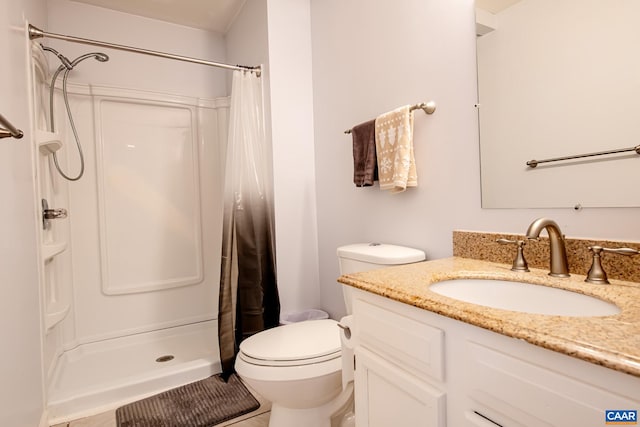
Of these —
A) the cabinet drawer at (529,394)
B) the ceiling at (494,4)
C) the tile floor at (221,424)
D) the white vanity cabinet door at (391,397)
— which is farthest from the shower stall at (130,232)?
the ceiling at (494,4)

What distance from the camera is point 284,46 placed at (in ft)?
6.66

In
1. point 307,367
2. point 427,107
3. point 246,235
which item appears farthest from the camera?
point 246,235

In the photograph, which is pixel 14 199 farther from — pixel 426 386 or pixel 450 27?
pixel 450 27

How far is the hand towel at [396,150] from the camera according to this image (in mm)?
1369

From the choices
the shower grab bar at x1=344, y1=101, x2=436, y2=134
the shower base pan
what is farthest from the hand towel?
the shower base pan

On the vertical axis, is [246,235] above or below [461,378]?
above

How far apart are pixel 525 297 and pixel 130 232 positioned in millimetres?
2471

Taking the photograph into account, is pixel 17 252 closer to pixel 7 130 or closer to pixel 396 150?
pixel 7 130

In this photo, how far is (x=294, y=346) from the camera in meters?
1.35

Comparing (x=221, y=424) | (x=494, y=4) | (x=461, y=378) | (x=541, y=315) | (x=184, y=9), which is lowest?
(x=221, y=424)

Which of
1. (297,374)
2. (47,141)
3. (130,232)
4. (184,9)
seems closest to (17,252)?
(47,141)

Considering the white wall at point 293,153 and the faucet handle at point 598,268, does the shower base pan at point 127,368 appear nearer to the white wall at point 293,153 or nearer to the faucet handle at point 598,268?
the white wall at point 293,153

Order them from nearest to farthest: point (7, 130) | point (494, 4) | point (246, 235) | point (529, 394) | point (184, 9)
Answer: point (529, 394)
point (7, 130)
point (494, 4)
point (246, 235)
point (184, 9)

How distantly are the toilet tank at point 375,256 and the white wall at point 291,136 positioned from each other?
608mm
